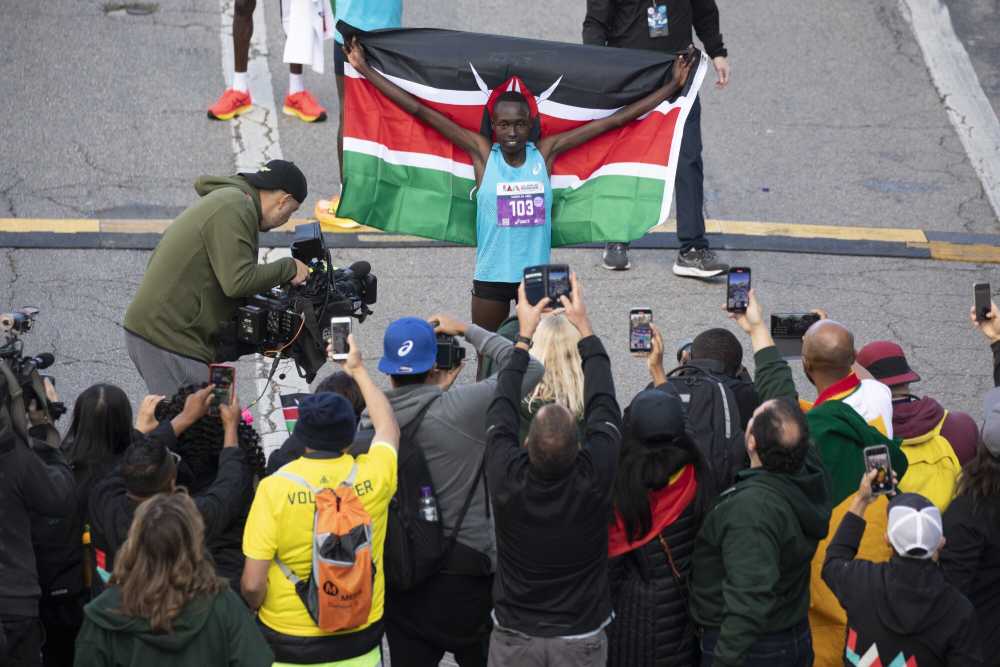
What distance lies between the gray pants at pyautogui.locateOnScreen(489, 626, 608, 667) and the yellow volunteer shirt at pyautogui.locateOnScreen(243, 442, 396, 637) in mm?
470

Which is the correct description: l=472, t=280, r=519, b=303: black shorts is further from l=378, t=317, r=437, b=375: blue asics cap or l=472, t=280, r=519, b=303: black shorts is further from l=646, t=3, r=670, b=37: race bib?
l=646, t=3, r=670, b=37: race bib

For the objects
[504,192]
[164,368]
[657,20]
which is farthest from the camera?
[657,20]

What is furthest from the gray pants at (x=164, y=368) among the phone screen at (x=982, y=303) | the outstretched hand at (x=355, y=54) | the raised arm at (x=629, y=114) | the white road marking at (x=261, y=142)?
the phone screen at (x=982, y=303)

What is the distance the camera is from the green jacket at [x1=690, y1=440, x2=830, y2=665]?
15.8ft

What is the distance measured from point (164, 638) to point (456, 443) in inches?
54.8

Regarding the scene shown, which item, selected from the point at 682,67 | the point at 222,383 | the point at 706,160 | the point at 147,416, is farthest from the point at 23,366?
the point at 706,160

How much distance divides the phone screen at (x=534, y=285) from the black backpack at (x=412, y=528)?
2.14 feet

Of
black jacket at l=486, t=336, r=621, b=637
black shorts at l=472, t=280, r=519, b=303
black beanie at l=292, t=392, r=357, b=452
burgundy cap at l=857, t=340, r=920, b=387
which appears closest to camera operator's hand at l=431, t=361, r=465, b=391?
black jacket at l=486, t=336, r=621, b=637

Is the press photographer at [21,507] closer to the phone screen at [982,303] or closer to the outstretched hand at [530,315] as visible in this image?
the outstretched hand at [530,315]

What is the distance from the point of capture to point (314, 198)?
10.3 m

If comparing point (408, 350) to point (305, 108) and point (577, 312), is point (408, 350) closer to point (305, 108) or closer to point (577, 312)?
point (577, 312)

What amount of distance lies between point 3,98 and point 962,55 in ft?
27.3

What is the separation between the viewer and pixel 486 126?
773cm

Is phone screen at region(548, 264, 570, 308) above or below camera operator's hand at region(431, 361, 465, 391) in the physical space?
above
